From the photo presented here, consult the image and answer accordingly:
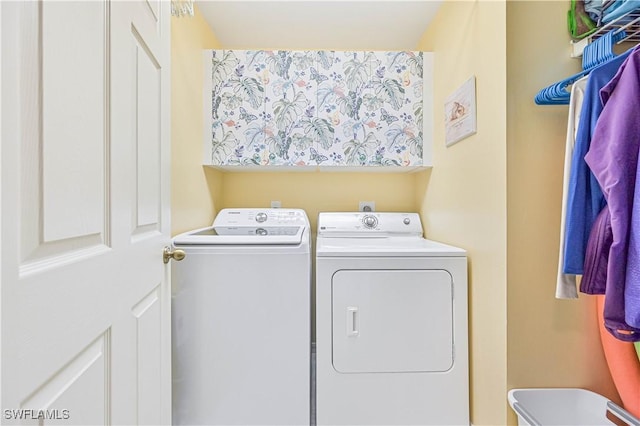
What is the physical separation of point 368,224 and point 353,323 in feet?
2.99

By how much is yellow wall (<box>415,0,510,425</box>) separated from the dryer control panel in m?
0.39

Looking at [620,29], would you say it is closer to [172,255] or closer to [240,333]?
[172,255]

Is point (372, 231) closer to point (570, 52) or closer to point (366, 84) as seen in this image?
point (366, 84)

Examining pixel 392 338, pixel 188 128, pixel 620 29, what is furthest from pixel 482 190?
pixel 188 128

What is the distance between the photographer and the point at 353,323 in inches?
63.2

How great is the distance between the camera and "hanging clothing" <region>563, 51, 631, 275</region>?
1.05m

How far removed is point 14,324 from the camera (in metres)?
0.47

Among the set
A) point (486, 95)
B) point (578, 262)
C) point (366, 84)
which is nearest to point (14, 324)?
point (578, 262)

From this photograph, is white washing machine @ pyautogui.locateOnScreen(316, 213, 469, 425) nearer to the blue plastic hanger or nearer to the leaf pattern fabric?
the blue plastic hanger

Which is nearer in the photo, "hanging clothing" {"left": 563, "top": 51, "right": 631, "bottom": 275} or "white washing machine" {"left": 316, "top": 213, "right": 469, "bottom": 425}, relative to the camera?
"hanging clothing" {"left": 563, "top": 51, "right": 631, "bottom": 275}

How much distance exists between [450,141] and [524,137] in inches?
22.7

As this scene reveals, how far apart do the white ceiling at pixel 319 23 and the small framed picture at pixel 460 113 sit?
75 centimetres

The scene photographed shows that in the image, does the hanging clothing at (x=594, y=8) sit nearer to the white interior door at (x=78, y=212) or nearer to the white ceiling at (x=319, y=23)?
the white ceiling at (x=319, y=23)

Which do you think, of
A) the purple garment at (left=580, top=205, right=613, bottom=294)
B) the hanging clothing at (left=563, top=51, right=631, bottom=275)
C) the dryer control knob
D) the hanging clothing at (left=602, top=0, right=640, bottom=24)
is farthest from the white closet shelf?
the dryer control knob
